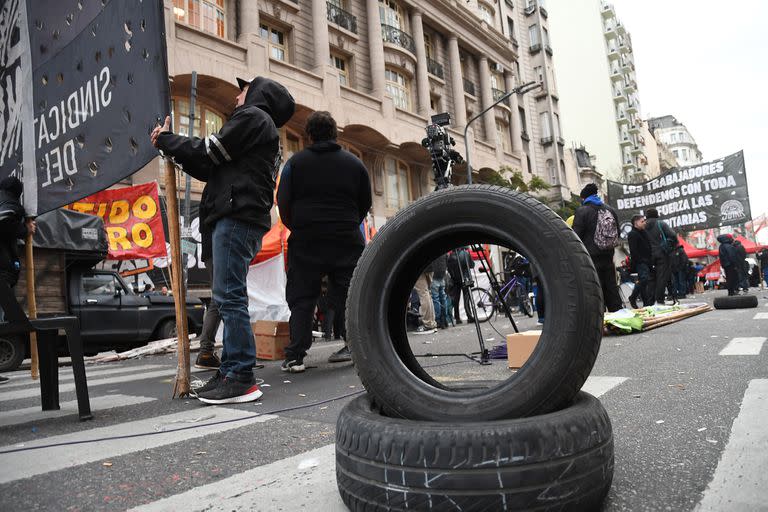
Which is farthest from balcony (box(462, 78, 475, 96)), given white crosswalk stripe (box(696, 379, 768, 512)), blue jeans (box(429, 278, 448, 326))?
white crosswalk stripe (box(696, 379, 768, 512))

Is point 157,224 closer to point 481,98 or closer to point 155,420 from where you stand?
point 155,420

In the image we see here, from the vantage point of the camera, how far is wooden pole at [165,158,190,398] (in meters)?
3.13

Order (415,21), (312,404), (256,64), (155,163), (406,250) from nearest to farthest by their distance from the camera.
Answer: (406,250), (312,404), (155,163), (256,64), (415,21)

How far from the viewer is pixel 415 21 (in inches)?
993

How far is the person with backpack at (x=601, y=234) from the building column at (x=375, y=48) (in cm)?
1637

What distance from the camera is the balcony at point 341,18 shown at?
21.2 meters

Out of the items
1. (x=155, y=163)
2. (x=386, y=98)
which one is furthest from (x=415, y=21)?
(x=155, y=163)

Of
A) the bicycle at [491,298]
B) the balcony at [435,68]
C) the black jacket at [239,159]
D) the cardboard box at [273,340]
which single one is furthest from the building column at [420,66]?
the black jacket at [239,159]

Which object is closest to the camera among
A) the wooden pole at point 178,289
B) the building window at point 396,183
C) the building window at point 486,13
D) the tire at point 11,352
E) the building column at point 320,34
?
the wooden pole at point 178,289

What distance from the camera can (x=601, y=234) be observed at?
6.53 meters

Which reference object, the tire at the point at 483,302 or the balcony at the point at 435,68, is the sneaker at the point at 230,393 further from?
the balcony at the point at 435,68

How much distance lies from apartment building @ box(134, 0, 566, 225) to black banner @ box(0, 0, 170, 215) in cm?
1050

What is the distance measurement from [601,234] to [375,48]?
60.0 feet

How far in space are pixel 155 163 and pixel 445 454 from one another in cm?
1513
